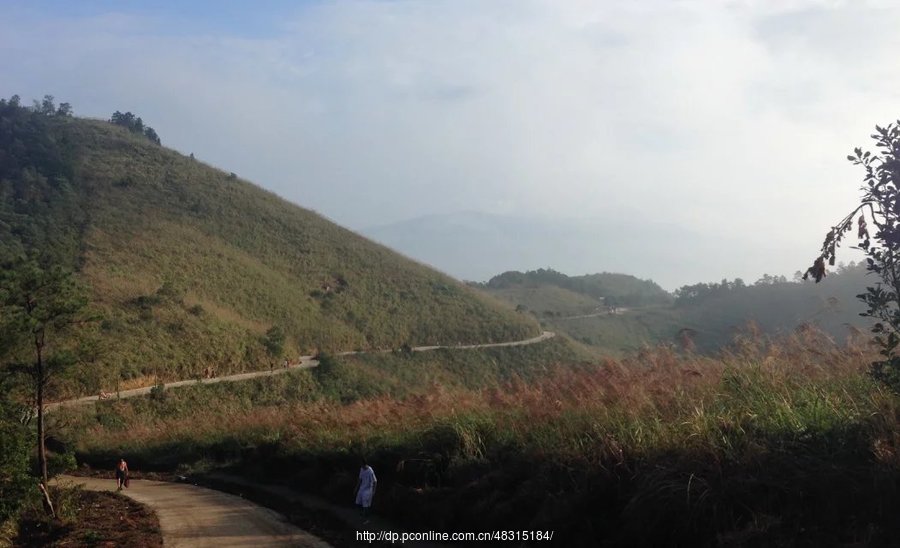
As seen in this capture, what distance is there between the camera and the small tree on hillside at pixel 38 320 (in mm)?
12766

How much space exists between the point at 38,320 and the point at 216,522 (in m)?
5.30

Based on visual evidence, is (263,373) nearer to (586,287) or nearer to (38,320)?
(38,320)

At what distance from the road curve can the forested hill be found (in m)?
21.2

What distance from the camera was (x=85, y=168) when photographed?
72.1m

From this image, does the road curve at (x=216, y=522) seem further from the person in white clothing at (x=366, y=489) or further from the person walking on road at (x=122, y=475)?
the person walking on road at (x=122, y=475)

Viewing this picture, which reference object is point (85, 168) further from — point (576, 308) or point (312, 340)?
point (576, 308)

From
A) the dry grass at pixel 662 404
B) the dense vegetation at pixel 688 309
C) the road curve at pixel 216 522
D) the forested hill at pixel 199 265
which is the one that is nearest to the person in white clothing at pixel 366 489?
the road curve at pixel 216 522

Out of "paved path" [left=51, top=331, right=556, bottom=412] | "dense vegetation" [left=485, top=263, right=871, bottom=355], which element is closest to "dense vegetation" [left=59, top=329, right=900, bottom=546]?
"paved path" [left=51, top=331, right=556, bottom=412]

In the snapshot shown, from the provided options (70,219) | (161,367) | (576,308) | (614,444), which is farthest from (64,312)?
(576,308)

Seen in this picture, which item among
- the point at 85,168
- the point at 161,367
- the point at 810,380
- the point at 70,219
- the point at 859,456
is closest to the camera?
the point at 859,456

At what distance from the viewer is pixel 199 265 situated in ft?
176

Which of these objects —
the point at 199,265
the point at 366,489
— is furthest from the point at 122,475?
the point at 199,265

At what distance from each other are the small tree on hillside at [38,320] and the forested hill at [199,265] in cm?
2106

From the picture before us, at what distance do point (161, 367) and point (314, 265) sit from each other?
2811cm
